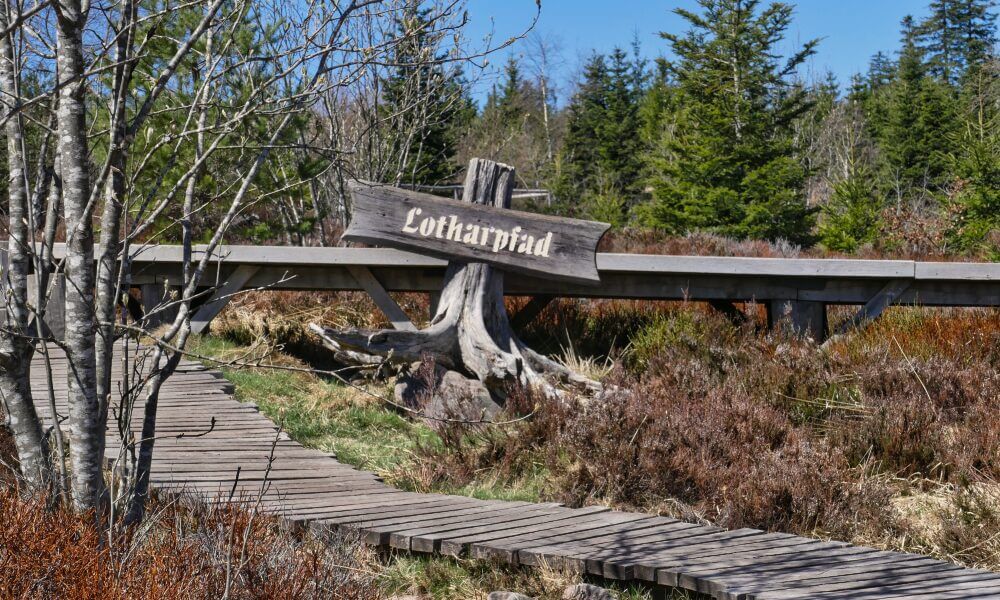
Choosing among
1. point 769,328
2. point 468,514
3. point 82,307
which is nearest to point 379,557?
point 468,514

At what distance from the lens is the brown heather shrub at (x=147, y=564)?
269 centimetres

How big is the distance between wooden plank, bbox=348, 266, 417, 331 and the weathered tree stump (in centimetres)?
68

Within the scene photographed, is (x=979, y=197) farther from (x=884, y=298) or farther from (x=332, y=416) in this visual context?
(x=332, y=416)

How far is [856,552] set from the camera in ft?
13.3

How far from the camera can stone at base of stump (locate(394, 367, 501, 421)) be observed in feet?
24.3

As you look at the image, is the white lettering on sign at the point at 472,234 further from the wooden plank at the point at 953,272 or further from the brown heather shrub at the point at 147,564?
the brown heather shrub at the point at 147,564

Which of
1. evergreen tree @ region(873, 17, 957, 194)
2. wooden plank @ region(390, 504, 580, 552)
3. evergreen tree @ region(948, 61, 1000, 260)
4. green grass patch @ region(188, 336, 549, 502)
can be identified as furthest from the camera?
evergreen tree @ region(873, 17, 957, 194)

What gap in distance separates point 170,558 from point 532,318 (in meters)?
6.73

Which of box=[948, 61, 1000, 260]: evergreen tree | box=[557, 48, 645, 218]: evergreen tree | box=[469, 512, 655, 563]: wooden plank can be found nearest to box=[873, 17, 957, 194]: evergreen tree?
box=[557, 48, 645, 218]: evergreen tree

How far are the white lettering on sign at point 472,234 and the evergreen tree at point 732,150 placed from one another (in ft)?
38.7

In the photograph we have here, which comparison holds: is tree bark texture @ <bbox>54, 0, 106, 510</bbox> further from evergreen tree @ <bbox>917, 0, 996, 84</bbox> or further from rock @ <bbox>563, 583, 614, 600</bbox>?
evergreen tree @ <bbox>917, 0, 996, 84</bbox>

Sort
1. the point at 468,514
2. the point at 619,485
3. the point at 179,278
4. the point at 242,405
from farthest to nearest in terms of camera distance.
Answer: the point at 179,278 → the point at 242,405 → the point at 619,485 → the point at 468,514

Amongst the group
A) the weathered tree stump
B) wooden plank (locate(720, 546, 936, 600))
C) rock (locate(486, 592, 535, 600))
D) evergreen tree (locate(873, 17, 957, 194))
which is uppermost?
evergreen tree (locate(873, 17, 957, 194))

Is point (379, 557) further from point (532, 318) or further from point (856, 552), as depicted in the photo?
point (532, 318)
